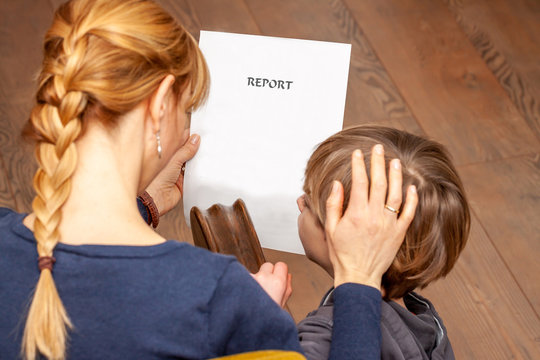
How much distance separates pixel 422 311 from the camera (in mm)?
864

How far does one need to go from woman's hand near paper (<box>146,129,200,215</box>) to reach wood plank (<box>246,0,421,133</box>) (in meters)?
0.65

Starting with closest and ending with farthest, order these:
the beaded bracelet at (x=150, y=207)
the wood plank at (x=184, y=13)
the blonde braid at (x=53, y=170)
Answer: the blonde braid at (x=53, y=170), the beaded bracelet at (x=150, y=207), the wood plank at (x=184, y=13)

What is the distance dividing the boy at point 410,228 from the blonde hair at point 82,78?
275mm

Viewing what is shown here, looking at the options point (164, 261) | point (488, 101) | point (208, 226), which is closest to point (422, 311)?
point (208, 226)

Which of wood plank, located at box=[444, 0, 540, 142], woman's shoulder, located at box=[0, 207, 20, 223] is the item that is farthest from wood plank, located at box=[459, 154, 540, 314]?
woman's shoulder, located at box=[0, 207, 20, 223]

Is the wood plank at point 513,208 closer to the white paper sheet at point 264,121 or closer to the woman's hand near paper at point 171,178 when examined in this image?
the white paper sheet at point 264,121

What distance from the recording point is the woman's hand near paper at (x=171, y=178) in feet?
3.24

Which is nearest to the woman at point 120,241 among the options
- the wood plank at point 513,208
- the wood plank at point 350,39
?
the wood plank at point 513,208

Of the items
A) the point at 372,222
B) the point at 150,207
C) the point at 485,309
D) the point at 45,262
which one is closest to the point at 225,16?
the point at 150,207

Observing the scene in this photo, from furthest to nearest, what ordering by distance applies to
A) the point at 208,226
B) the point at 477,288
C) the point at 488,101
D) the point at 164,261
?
the point at 488,101, the point at 477,288, the point at 208,226, the point at 164,261

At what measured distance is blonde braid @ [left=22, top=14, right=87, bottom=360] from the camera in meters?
0.54

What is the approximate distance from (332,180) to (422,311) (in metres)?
0.25

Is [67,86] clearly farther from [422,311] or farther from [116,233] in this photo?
[422,311]

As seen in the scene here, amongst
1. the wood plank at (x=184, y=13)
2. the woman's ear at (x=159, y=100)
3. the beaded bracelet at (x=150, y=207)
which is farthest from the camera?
the wood plank at (x=184, y=13)
